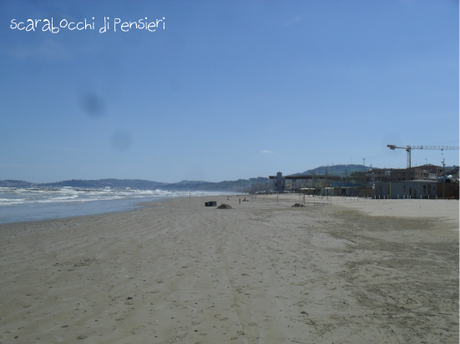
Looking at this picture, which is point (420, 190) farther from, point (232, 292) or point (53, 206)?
point (232, 292)

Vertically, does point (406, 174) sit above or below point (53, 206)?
above

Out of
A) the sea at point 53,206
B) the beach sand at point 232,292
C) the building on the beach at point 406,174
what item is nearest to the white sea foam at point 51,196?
the sea at point 53,206

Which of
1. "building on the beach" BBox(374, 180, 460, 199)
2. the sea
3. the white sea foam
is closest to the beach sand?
the sea

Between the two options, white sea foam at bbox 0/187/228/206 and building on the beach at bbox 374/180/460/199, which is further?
building on the beach at bbox 374/180/460/199

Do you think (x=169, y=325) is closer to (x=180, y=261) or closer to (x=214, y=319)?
(x=214, y=319)

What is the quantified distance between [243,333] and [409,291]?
2.97 m

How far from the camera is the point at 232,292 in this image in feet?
16.4

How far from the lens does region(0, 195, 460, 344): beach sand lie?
3672 mm

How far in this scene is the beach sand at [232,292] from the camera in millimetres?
3672

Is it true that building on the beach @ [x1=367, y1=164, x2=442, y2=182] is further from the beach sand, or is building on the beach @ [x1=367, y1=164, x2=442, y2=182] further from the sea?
the beach sand

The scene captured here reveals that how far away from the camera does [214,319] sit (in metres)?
4.02

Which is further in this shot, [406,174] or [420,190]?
[406,174]

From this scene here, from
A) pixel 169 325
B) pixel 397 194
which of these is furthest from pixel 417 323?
pixel 397 194

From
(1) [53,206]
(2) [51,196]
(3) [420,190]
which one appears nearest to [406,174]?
(3) [420,190]
